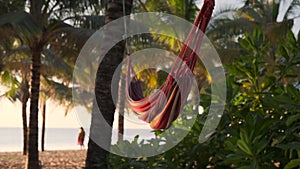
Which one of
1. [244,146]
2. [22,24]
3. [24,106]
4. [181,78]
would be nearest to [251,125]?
[244,146]

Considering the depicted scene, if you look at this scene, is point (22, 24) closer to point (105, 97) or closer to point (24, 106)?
point (105, 97)

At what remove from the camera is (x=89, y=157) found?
11.3 ft

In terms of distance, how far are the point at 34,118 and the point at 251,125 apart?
26.4 feet

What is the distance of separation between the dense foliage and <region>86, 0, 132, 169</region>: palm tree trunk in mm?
1208

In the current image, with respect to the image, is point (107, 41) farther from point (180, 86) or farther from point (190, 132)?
point (190, 132)

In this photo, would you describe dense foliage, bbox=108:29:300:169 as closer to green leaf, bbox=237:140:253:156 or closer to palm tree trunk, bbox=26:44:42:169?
green leaf, bbox=237:140:253:156

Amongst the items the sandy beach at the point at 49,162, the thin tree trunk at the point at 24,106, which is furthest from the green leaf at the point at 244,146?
the thin tree trunk at the point at 24,106

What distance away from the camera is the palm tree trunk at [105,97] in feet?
11.3

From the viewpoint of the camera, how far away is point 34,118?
9.06 metres

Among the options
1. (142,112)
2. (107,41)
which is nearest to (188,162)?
(142,112)

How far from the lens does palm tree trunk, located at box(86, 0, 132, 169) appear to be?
3438 mm

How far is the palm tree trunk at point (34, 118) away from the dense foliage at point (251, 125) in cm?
691

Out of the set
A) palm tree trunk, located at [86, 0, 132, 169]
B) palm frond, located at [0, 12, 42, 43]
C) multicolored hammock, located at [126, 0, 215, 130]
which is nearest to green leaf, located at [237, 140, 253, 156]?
multicolored hammock, located at [126, 0, 215, 130]

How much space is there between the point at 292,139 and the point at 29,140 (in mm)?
7874
